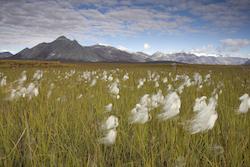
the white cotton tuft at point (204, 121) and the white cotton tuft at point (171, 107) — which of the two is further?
the white cotton tuft at point (171, 107)

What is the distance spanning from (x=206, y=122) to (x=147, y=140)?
1035 millimetres

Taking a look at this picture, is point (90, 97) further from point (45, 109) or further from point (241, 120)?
point (241, 120)

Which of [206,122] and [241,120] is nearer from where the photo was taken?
[206,122]

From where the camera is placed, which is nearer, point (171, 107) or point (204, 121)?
point (204, 121)

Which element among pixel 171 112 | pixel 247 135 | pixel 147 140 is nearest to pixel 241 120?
pixel 247 135

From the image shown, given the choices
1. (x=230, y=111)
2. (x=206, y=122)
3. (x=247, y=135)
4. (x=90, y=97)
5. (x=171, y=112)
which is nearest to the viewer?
(x=206, y=122)

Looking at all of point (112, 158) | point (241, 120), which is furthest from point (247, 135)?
point (112, 158)

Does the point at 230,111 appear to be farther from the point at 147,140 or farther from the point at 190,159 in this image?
the point at 190,159

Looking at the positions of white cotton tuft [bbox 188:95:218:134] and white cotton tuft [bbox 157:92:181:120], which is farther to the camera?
white cotton tuft [bbox 157:92:181:120]

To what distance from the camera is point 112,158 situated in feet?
8.62

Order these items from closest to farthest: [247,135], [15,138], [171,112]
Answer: [171,112] < [247,135] < [15,138]

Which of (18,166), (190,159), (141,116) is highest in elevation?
(141,116)

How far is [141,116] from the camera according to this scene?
2.44m

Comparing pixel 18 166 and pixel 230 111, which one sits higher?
pixel 230 111
